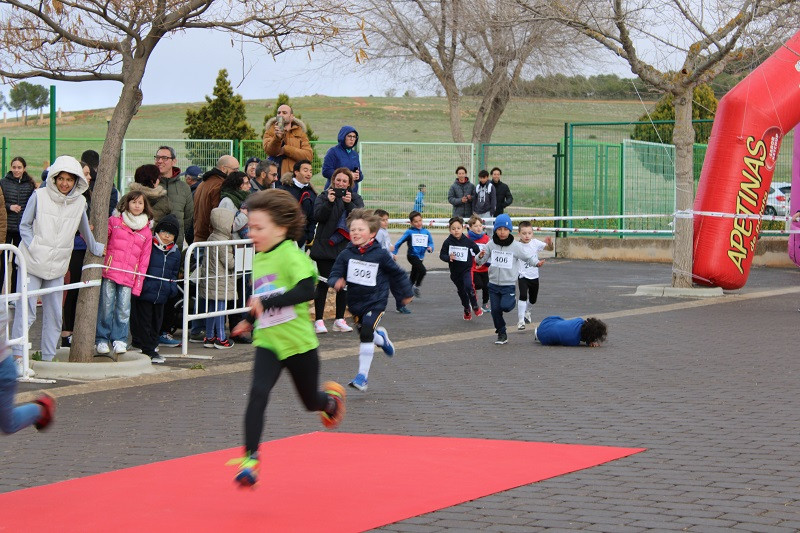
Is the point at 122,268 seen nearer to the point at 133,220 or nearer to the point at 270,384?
the point at 133,220

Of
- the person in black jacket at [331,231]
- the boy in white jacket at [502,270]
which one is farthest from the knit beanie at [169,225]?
the boy in white jacket at [502,270]

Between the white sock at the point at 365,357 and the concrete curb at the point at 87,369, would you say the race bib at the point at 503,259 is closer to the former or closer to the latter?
the white sock at the point at 365,357

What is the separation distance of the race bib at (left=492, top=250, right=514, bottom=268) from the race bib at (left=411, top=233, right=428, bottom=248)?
3.98 metres

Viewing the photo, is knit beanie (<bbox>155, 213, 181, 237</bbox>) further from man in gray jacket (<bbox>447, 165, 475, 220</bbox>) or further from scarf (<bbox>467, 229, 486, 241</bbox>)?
man in gray jacket (<bbox>447, 165, 475, 220</bbox>)

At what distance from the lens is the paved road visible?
240 inches

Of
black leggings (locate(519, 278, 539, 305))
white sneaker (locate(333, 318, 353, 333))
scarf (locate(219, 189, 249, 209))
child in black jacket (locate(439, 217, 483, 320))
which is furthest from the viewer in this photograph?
child in black jacket (locate(439, 217, 483, 320))

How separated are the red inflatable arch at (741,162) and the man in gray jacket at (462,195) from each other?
6.16m

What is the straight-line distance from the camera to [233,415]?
9141mm

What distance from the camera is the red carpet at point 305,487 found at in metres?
5.78

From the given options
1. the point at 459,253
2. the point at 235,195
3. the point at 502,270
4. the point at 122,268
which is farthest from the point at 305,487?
the point at 459,253

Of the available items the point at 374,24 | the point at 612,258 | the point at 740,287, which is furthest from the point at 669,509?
the point at 374,24

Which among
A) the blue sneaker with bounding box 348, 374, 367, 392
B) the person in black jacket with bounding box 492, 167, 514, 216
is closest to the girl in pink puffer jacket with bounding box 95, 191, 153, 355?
the blue sneaker with bounding box 348, 374, 367, 392

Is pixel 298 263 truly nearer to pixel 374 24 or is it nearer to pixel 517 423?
pixel 517 423

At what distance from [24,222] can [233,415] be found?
10.8 feet
